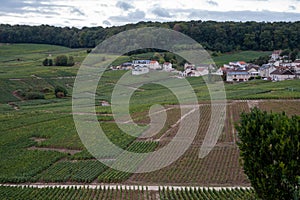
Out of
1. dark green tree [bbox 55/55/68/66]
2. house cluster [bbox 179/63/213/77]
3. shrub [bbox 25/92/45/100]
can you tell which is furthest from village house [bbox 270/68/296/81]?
dark green tree [bbox 55/55/68/66]

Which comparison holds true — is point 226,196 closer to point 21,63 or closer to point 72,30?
point 21,63

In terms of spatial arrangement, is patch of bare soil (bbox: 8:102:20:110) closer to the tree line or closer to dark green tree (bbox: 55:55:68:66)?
dark green tree (bbox: 55:55:68:66)

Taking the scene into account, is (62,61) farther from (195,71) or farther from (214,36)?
(214,36)

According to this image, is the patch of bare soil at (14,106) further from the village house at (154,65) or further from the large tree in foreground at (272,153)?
the large tree in foreground at (272,153)

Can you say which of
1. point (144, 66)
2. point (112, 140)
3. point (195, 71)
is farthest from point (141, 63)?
point (112, 140)

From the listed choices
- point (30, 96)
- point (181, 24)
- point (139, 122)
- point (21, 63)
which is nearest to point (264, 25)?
point (181, 24)

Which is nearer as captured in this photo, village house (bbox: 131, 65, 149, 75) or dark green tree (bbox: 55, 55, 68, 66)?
village house (bbox: 131, 65, 149, 75)
